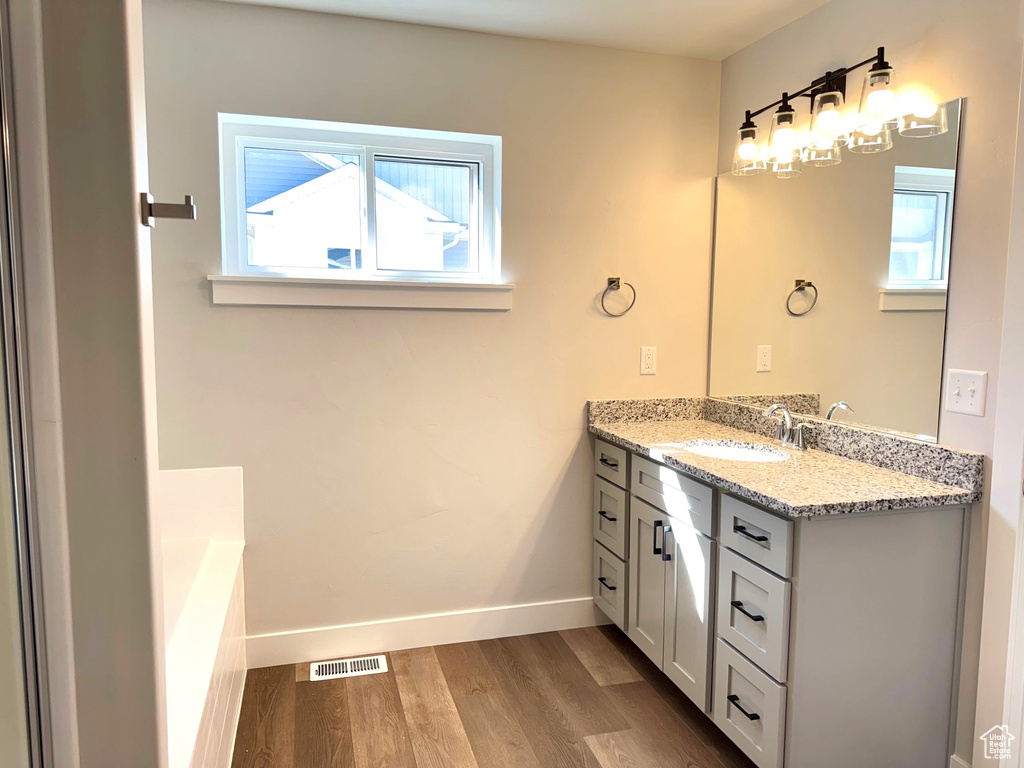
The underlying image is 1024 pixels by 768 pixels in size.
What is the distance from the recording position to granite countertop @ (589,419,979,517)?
1.67 m

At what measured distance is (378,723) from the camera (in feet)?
7.22

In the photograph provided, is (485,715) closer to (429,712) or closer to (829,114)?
(429,712)

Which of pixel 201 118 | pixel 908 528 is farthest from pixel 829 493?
pixel 201 118

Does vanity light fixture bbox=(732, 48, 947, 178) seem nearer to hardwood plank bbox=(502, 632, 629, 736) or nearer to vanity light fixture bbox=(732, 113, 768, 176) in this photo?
vanity light fixture bbox=(732, 113, 768, 176)

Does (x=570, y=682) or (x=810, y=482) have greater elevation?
(x=810, y=482)

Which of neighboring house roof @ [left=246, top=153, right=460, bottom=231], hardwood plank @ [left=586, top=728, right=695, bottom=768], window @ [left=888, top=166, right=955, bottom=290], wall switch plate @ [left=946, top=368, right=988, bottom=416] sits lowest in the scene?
hardwood plank @ [left=586, top=728, right=695, bottom=768]

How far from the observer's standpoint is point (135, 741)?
977mm

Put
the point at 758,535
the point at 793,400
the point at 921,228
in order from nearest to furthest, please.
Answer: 1. the point at 758,535
2. the point at 921,228
3. the point at 793,400

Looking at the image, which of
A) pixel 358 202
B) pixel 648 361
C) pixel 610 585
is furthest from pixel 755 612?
pixel 358 202

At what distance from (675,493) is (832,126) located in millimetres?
1259

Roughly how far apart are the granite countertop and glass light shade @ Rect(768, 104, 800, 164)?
101cm

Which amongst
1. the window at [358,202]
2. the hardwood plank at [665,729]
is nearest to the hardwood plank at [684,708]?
the hardwood plank at [665,729]

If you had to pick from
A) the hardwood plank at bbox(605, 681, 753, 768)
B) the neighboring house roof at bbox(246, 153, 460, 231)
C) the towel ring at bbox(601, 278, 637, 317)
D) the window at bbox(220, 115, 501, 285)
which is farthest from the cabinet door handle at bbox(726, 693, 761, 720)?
the neighboring house roof at bbox(246, 153, 460, 231)

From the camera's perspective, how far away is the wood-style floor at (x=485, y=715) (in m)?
2.03
